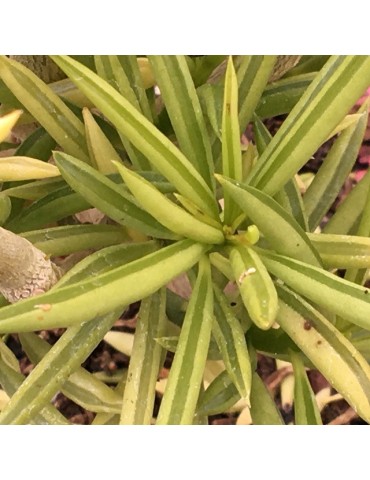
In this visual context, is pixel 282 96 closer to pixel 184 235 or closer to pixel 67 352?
pixel 184 235

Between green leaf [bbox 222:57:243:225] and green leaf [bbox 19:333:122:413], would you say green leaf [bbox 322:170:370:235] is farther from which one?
green leaf [bbox 19:333:122:413]

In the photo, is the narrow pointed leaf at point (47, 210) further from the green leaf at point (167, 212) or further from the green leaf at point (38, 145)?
the green leaf at point (167, 212)

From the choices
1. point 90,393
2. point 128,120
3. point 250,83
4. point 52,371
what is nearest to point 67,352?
point 52,371

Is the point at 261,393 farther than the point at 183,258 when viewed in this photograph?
Yes

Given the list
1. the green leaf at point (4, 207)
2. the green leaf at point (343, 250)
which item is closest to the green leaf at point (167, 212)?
the green leaf at point (343, 250)

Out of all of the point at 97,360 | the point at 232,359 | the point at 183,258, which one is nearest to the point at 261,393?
the point at 232,359

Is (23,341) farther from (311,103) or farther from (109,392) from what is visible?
(311,103)
